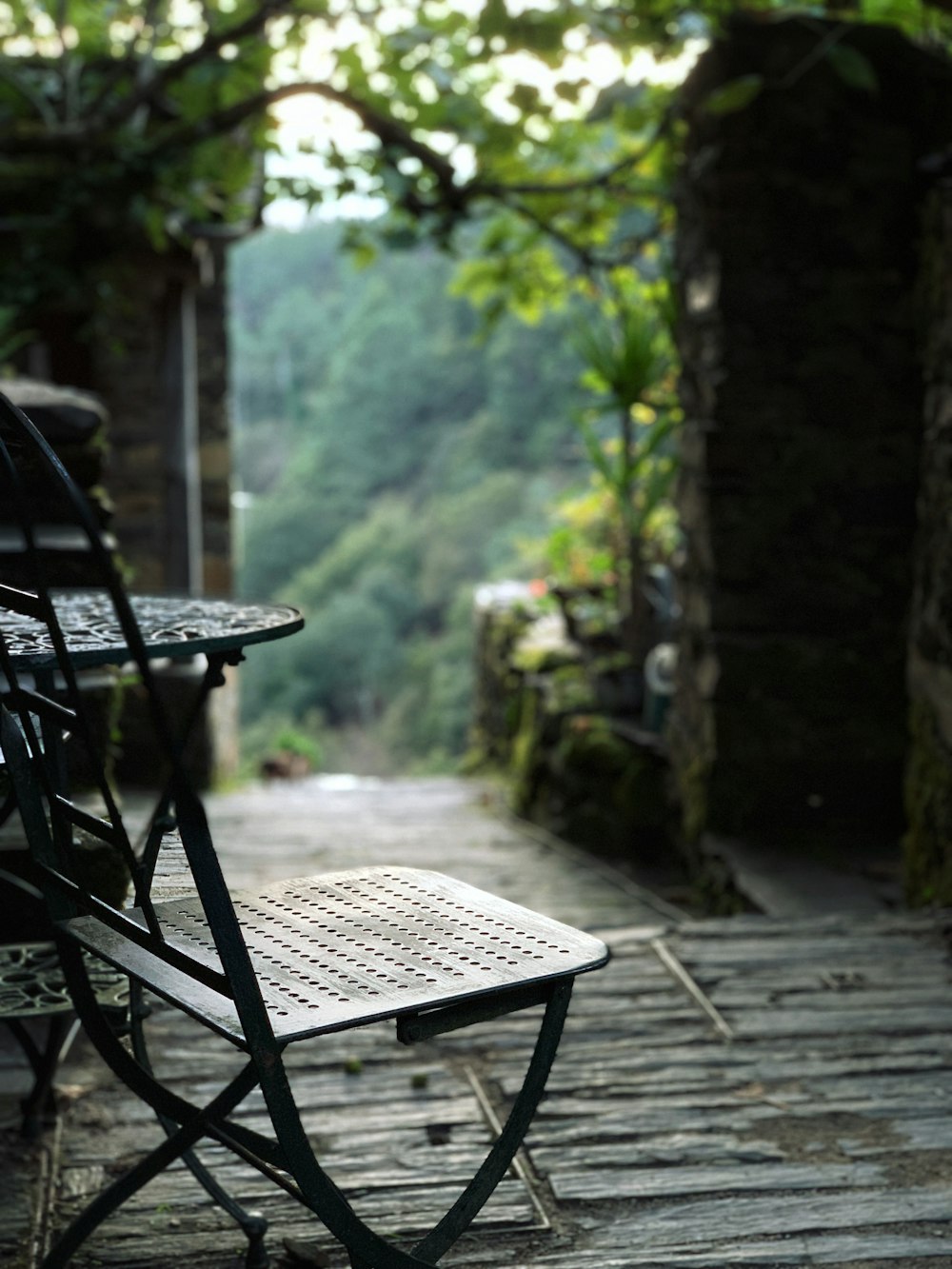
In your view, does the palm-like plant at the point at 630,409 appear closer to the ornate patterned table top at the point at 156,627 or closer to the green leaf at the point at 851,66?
the green leaf at the point at 851,66

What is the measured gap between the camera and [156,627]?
184cm

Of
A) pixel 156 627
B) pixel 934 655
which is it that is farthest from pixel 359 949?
pixel 934 655

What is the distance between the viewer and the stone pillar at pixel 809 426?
455cm

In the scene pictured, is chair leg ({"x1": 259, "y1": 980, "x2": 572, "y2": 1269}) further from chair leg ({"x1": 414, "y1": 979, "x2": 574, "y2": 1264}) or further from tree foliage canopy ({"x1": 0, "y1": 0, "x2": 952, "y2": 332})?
tree foliage canopy ({"x1": 0, "y1": 0, "x2": 952, "y2": 332})

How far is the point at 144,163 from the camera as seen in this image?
22.3ft

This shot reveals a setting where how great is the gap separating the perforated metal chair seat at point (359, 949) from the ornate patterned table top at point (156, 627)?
34 centimetres

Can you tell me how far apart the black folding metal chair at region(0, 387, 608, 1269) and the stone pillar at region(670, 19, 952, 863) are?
114 inches

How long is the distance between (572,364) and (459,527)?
14.5 feet

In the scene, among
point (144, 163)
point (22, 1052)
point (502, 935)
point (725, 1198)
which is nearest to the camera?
point (502, 935)

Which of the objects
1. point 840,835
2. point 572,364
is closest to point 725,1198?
point 840,835

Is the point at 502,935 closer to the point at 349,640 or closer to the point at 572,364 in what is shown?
the point at 349,640

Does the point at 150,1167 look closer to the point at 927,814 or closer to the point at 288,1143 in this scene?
the point at 288,1143

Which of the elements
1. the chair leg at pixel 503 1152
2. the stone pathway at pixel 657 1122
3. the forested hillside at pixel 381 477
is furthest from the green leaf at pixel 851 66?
the forested hillside at pixel 381 477

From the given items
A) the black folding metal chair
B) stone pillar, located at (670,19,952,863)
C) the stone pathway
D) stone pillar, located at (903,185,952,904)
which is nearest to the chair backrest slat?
the black folding metal chair
